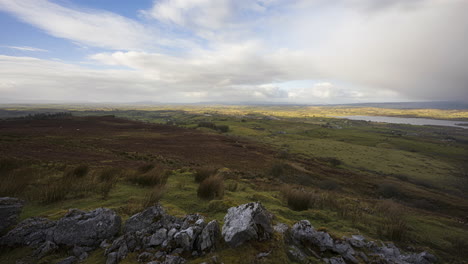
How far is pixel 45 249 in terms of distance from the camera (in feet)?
14.8

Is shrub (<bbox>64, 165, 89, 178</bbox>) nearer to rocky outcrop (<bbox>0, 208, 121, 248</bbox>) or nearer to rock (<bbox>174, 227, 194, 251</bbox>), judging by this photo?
rocky outcrop (<bbox>0, 208, 121, 248</bbox>)

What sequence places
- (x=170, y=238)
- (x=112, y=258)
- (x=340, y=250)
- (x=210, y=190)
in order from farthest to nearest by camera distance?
(x=210, y=190) < (x=340, y=250) < (x=170, y=238) < (x=112, y=258)

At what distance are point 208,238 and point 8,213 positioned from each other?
5632 millimetres

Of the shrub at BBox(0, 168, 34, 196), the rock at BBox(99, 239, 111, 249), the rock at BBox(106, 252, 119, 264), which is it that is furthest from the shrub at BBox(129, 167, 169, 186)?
the rock at BBox(106, 252, 119, 264)

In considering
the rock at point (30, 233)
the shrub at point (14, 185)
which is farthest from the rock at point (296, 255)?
the shrub at point (14, 185)

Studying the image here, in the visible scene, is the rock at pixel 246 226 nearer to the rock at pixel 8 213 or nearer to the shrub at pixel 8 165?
the rock at pixel 8 213

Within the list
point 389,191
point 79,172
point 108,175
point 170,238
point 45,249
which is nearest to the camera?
point 45,249

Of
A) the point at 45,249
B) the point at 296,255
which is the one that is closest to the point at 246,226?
the point at 296,255

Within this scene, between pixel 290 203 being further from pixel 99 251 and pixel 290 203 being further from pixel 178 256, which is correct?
pixel 99 251

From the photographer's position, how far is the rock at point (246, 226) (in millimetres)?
4488

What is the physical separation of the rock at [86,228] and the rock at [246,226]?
3.12 metres

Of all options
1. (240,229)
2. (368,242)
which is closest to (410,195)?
(368,242)

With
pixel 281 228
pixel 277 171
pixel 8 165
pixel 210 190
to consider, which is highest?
pixel 8 165

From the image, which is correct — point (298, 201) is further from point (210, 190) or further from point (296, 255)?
point (296, 255)
